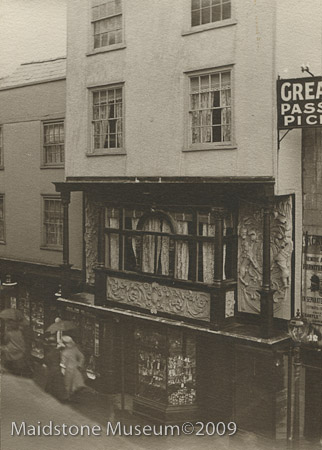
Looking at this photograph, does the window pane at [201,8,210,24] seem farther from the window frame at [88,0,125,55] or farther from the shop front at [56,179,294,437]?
the shop front at [56,179,294,437]

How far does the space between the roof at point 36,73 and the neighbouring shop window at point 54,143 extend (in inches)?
34.4

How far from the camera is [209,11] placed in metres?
8.99

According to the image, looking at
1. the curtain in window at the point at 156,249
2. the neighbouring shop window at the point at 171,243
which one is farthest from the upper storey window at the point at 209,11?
→ the curtain in window at the point at 156,249

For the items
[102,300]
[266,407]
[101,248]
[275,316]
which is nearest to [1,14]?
[101,248]

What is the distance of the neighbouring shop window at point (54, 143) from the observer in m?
11.3

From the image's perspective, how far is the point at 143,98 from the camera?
9.84 metres

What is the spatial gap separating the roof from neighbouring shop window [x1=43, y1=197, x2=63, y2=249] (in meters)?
2.26

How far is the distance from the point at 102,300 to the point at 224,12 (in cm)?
530

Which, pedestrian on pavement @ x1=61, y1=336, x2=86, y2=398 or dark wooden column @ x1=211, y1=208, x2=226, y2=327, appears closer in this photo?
dark wooden column @ x1=211, y1=208, x2=226, y2=327

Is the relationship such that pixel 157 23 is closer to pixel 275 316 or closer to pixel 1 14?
pixel 1 14

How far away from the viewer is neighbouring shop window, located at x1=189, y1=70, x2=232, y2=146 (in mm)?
9133

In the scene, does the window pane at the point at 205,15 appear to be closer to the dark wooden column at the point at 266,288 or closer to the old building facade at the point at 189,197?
the old building facade at the point at 189,197

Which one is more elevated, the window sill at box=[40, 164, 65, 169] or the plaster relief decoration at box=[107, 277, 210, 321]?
the window sill at box=[40, 164, 65, 169]

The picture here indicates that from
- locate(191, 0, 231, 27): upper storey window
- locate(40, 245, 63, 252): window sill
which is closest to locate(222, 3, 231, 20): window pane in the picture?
locate(191, 0, 231, 27): upper storey window
